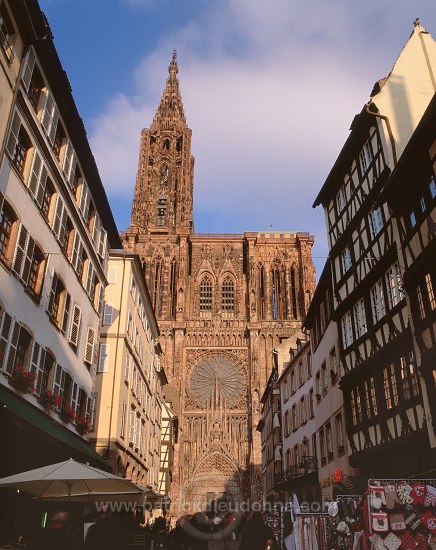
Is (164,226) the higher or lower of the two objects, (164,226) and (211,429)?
the higher

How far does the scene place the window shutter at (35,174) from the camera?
13148mm

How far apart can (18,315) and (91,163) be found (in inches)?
292

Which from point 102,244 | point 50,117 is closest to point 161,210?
point 102,244

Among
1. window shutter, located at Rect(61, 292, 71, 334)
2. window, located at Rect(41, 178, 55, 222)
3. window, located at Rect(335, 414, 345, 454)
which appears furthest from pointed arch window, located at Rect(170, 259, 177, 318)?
window, located at Rect(41, 178, 55, 222)

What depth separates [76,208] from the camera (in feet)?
56.1

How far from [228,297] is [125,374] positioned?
40493mm

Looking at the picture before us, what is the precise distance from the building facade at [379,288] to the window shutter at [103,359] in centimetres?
967

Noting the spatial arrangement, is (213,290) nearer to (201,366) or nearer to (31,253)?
(201,366)

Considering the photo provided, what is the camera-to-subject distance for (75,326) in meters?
17.4

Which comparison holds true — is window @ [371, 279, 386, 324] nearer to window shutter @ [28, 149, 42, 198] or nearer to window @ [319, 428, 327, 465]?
window @ [319, 428, 327, 465]

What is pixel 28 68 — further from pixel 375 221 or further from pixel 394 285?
pixel 394 285

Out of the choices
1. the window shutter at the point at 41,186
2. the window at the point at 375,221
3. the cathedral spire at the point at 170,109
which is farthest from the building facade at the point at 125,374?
the cathedral spire at the point at 170,109

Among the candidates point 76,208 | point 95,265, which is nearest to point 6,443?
point 76,208

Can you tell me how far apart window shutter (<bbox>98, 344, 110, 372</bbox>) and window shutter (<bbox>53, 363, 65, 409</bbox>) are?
6794mm
